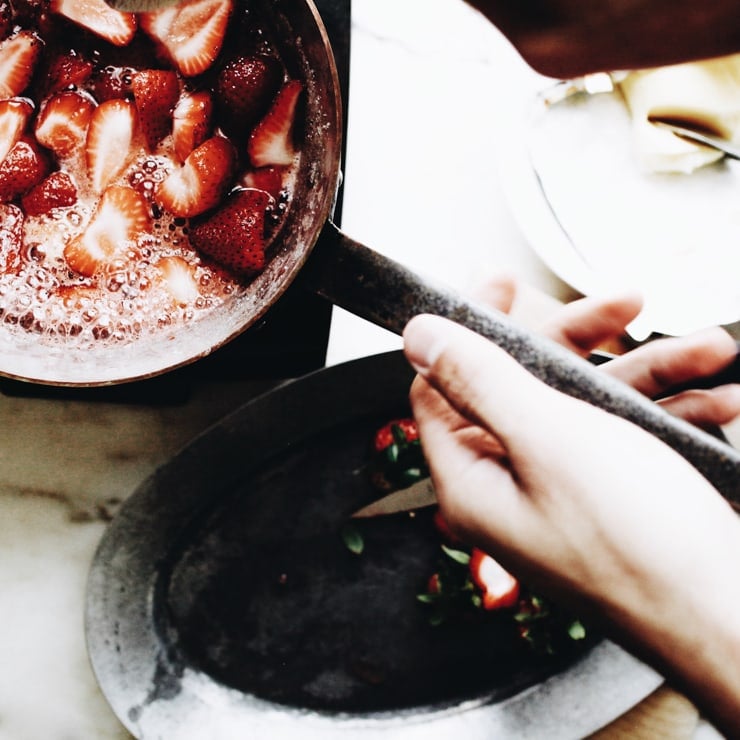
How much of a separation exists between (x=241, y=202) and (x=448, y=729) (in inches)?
23.6

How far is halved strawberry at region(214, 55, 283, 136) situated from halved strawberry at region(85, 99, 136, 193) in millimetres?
88

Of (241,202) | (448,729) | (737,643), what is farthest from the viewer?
(448,729)

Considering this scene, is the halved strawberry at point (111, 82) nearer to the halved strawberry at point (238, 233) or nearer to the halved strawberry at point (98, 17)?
the halved strawberry at point (98, 17)

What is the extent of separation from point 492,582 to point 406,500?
0.43ft

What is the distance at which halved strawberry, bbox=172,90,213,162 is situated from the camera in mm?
716

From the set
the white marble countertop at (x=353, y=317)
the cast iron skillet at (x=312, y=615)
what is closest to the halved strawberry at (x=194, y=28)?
the white marble countertop at (x=353, y=317)

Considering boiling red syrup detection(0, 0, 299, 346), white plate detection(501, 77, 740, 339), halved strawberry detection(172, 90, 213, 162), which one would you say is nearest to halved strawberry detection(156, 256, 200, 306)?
boiling red syrup detection(0, 0, 299, 346)

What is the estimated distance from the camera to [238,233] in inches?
27.4

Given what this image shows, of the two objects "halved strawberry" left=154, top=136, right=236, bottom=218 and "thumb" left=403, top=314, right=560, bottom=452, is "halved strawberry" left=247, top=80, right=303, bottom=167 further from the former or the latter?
"thumb" left=403, top=314, right=560, bottom=452

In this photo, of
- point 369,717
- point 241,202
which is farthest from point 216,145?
point 369,717

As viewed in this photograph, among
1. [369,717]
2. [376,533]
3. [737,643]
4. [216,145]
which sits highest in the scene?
[216,145]

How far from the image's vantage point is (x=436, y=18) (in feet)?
3.10

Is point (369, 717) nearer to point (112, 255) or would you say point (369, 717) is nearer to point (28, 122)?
point (112, 255)

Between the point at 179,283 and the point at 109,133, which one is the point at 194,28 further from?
the point at 179,283
